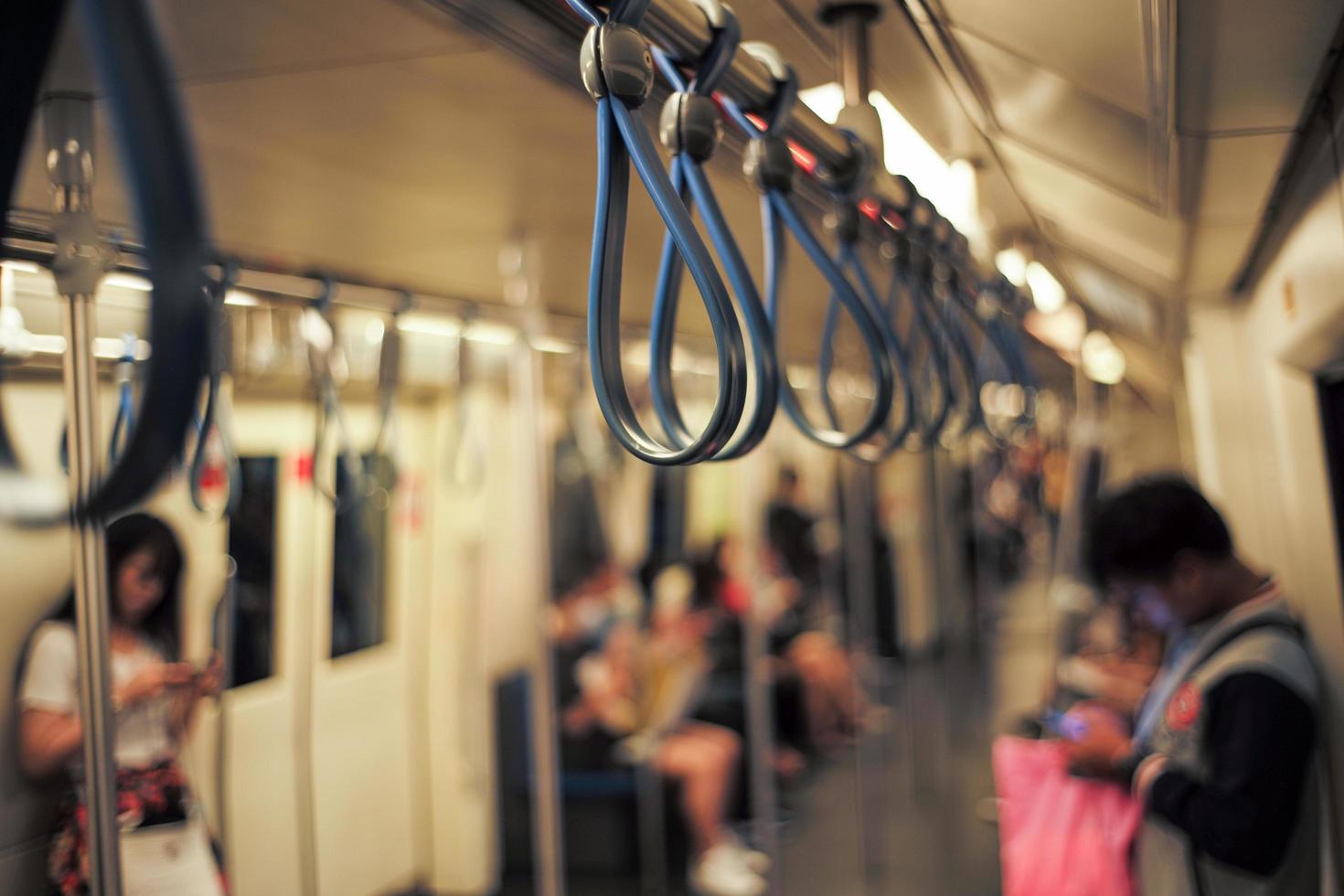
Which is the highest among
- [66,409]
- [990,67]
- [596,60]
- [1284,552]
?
Result: [990,67]

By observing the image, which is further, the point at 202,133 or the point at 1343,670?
the point at 1343,670

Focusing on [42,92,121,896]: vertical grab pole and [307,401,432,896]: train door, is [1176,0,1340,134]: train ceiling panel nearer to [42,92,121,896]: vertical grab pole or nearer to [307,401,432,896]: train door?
[42,92,121,896]: vertical grab pole

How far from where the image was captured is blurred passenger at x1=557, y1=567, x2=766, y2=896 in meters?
3.91

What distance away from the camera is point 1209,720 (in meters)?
1.48

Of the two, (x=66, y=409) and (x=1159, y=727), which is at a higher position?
(x=66, y=409)

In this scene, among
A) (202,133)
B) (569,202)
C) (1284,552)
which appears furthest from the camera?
(1284,552)

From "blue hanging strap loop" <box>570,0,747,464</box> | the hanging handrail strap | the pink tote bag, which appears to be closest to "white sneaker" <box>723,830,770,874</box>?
the pink tote bag

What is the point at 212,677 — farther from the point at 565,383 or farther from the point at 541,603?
the point at 565,383

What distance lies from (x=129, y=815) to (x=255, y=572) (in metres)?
1.25

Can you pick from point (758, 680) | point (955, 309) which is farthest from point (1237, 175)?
point (758, 680)

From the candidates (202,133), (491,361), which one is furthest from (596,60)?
(491,361)

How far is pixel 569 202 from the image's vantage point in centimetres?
200

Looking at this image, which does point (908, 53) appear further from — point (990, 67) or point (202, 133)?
point (202, 133)

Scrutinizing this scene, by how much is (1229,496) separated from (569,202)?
1.97 m
